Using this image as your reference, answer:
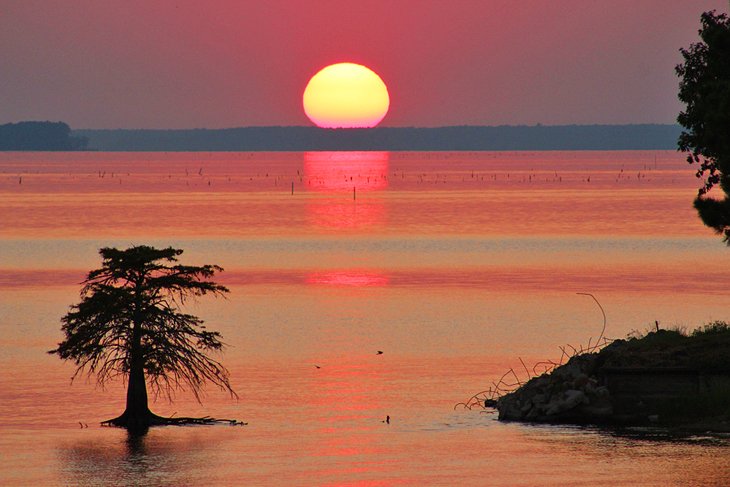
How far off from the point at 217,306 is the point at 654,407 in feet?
136

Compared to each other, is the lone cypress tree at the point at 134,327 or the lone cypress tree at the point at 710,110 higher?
the lone cypress tree at the point at 710,110

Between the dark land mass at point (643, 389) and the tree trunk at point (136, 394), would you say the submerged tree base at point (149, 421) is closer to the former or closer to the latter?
the tree trunk at point (136, 394)

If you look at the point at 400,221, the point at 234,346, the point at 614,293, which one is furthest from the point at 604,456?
the point at 400,221

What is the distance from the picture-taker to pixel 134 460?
32500mm

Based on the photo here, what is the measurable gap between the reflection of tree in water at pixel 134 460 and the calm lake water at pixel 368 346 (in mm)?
90

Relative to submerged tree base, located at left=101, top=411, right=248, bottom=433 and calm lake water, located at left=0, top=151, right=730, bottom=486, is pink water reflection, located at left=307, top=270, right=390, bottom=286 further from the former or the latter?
submerged tree base, located at left=101, top=411, right=248, bottom=433

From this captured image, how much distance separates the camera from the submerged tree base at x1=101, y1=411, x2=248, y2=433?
122 ft

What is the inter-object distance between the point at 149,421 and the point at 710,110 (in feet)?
58.0

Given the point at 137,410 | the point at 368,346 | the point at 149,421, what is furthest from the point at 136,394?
the point at 368,346

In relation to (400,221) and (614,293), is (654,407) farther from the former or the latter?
(400,221)

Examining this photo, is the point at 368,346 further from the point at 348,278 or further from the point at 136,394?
the point at 348,278

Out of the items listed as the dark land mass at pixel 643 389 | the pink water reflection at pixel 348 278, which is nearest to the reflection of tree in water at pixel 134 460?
the dark land mass at pixel 643 389

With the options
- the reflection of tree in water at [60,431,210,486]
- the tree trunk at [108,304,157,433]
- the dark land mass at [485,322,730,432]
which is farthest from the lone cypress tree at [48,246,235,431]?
the dark land mass at [485,322,730,432]

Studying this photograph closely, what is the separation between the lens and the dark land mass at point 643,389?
112 feet
